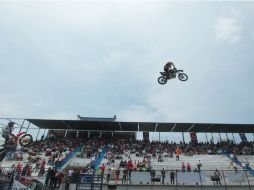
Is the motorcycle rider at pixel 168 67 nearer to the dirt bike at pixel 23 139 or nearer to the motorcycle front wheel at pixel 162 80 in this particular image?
the motorcycle front wheel at pixel 162 80

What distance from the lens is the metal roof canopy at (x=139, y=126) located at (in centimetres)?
3400

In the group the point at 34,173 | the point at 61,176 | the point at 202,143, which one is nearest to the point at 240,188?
the point at 61,176

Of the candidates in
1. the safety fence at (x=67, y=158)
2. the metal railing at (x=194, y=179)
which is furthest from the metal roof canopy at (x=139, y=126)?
the metal railing at (x=194, y=179)

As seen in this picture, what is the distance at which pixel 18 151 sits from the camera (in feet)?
90.0

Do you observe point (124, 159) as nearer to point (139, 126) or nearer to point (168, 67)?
point (139, 126)

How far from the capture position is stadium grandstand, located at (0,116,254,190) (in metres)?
16.1

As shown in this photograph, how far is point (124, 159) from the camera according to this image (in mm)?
27891

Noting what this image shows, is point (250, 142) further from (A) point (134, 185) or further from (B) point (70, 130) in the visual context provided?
(B) point (70, 130)

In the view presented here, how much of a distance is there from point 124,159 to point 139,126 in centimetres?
848

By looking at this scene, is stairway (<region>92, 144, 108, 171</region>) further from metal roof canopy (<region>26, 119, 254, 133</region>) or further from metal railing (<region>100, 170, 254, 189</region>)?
metal railing (<region>100, 170, 254, 189</region>)

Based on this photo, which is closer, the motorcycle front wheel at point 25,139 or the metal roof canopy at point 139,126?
the motorcycle front wheel at point 25,139

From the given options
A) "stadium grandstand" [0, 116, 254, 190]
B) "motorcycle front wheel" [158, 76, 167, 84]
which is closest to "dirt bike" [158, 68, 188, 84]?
"motorcycle front wheel" [158, 76, 167, 84]

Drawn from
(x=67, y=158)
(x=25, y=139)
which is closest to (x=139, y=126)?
(x=67, y=158)

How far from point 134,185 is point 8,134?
1080cm
